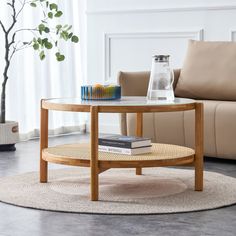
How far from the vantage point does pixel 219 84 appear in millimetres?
4031

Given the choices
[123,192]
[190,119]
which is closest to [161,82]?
[123,192]

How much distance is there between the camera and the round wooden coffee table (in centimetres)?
272

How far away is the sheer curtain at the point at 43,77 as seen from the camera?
471cm

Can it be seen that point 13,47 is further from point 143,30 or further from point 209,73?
point 209,73

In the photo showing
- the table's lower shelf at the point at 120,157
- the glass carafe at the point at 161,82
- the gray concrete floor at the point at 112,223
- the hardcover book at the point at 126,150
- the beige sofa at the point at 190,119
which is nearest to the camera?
the gray concrete floor at the point at 112,223

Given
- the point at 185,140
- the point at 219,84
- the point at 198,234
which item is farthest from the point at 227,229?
the point at 219,84

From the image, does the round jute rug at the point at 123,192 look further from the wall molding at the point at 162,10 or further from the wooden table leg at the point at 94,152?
the wall molding at the point at 162,10

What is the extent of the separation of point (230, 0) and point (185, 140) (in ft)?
4.20

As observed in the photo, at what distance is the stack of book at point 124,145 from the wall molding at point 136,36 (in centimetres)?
197

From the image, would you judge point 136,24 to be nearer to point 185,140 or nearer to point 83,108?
point 185,140

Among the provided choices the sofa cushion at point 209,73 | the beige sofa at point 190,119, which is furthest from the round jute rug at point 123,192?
the sofa cushion at point 209,73

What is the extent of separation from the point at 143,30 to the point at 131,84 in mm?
1129

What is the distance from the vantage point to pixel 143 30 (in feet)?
16.4

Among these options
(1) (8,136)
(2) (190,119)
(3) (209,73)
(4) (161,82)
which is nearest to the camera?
(4) (161,82)
